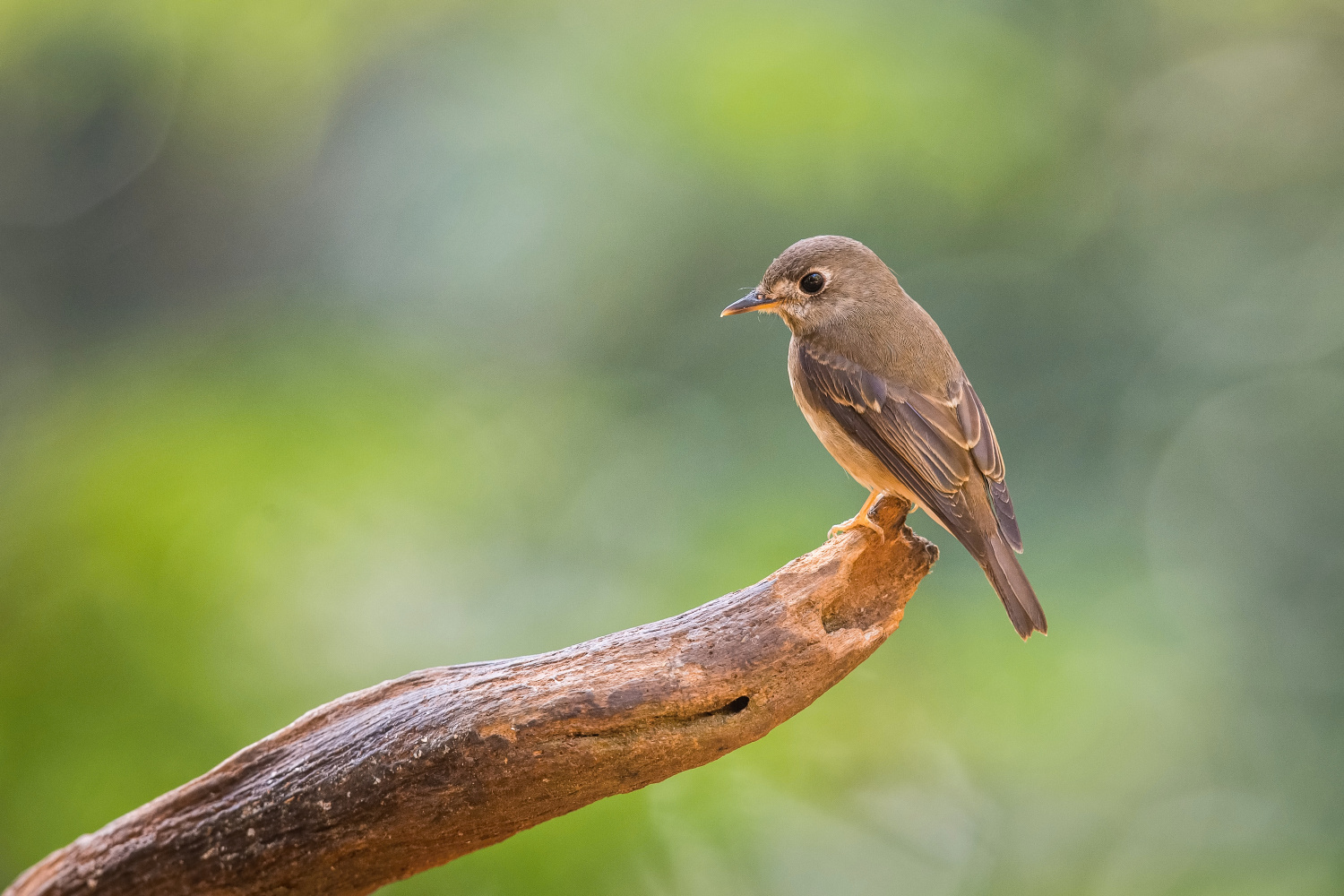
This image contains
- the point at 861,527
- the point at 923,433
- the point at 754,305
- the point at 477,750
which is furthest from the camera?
the point at 754,305

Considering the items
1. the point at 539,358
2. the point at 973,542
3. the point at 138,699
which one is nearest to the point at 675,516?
the point at 539,358

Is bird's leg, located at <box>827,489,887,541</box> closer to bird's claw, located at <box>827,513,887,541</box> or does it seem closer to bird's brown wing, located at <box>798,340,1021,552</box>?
bird's claw, located at <box>827,513,887,541</box>

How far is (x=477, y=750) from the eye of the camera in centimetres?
285

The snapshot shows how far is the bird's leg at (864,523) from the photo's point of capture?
131 inches

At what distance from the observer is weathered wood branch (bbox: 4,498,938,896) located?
9.39 ft

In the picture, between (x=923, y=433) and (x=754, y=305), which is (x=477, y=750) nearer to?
(x=923, y=433)

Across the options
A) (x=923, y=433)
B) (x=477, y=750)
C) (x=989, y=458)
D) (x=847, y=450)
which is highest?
(x=847, y=450)

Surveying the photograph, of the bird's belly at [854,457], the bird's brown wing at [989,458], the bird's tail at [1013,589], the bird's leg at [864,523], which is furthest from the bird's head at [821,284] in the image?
the bird's tail at [1013,589]

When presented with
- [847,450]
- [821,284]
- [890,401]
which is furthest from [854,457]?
[821,284]

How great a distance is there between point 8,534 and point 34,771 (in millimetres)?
1156

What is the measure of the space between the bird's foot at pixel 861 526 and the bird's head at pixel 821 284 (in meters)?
0.78

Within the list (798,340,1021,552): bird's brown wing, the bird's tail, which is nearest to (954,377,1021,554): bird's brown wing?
(798,340,1021,552): bird's brown wing

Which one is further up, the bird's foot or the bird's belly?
the bird's belly

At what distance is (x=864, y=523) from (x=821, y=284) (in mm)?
1067
